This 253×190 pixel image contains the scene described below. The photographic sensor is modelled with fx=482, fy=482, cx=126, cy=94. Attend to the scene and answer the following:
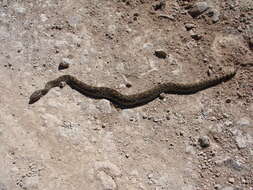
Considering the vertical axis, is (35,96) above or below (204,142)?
below

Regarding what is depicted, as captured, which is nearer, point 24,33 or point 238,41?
point 238,41

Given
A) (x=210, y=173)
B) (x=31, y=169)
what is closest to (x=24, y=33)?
(x=31, y=169)

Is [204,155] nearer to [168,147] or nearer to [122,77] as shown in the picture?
[168,147]

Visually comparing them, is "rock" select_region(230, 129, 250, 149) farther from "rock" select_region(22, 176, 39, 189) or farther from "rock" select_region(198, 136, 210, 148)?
"rock" select_region(22, 176, 39, 189)

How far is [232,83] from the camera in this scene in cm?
1051

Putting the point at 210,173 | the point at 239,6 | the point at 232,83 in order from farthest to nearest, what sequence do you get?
the point at 239,6, the point at 232,83, the point at 210,173

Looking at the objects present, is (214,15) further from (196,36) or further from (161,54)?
(161,54)

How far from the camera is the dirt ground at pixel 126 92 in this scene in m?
9.21

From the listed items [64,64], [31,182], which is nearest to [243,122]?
[64,64]

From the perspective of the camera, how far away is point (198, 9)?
11.5 meters

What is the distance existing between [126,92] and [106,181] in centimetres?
234

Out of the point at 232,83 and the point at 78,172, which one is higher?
the point at 232,83

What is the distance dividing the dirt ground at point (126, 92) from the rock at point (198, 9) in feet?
0.16

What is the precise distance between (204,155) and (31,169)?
337 centimetres
